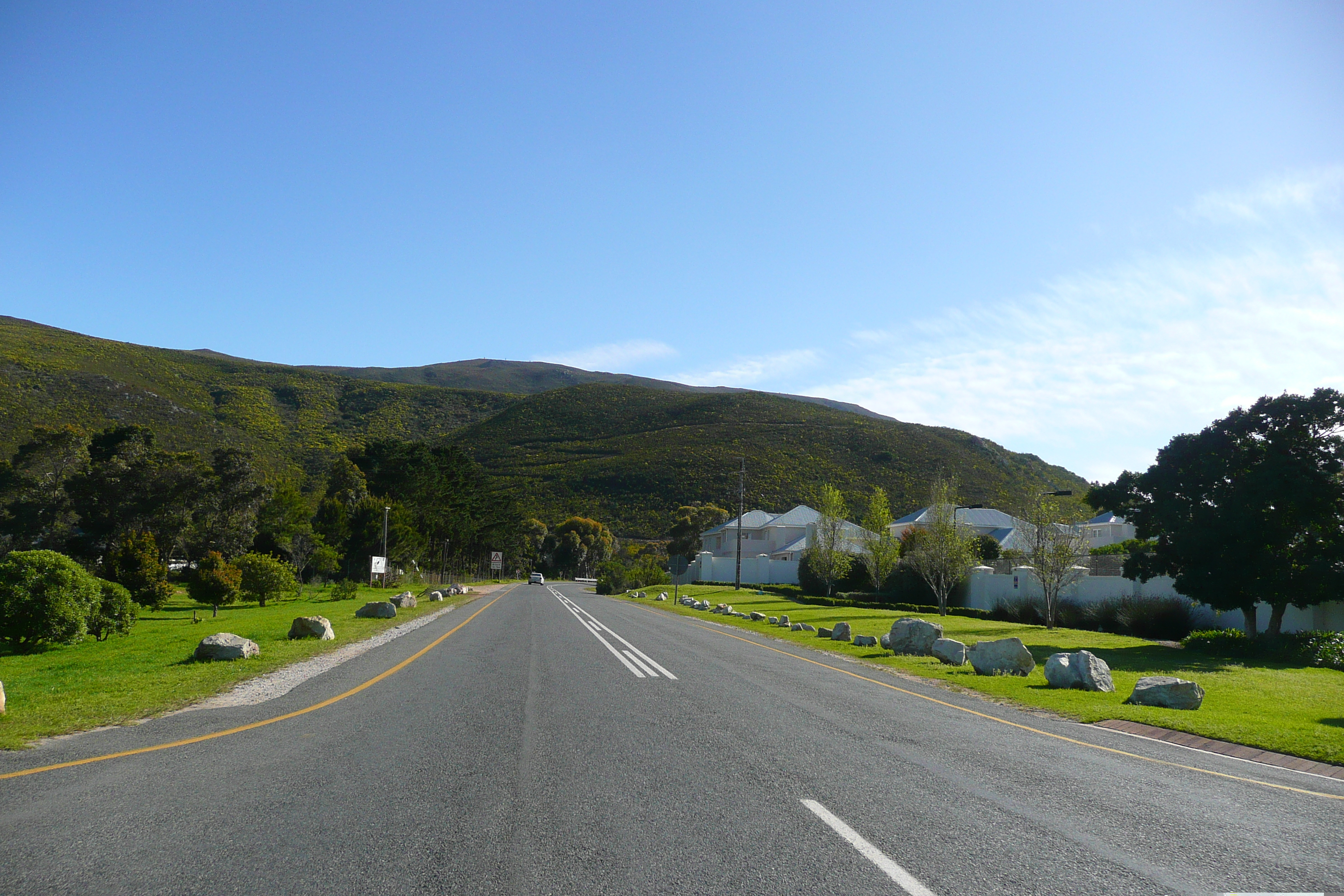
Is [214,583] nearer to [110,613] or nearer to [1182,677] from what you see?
[110,613]

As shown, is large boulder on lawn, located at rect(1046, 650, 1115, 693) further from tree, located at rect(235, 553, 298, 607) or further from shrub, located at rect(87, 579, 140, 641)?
tree, located at rect(235, 553, 298, 607)

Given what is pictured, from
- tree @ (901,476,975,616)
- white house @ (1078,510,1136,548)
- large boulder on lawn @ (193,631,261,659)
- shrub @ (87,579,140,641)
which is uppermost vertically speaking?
white house @ (1078,510,1136,548)

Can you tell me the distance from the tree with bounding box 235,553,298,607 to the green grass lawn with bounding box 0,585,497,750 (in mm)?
5339

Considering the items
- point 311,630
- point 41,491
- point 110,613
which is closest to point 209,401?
point 41,491

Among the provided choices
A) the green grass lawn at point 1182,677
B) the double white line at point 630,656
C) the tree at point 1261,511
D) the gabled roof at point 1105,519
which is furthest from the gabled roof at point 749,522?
the tree at point 1261,511

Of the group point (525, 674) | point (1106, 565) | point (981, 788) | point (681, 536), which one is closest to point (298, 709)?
point (525, 674)

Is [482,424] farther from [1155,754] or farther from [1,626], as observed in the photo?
[1155,754]

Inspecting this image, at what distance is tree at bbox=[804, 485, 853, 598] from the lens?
171 ft

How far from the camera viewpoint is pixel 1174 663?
19.9 m

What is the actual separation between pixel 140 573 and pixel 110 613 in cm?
1138

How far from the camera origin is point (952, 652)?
17.9m

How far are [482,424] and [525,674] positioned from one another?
114837mm

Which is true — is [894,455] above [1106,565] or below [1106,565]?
above

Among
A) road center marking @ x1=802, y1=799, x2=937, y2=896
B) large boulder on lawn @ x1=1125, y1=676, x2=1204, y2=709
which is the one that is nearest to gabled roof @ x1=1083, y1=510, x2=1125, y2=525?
large boulder on lawn @ x1=1125, y1=676, x2=1204, y2=709
